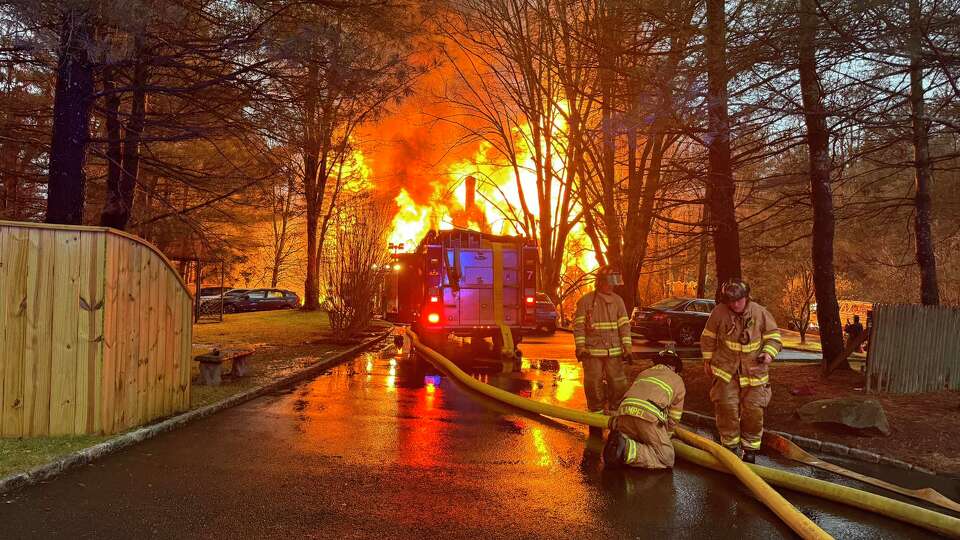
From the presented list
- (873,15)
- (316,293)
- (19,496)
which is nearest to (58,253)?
(19,496)

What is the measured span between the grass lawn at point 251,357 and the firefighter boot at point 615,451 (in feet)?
14.7

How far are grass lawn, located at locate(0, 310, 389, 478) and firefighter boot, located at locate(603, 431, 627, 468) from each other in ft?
14.7

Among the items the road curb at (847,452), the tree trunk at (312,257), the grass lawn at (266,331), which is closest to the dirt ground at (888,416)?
the road curb at (847,452)

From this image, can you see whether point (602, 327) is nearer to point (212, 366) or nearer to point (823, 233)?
point (823, 233)

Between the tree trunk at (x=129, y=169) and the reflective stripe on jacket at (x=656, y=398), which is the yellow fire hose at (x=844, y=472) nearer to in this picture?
the reflective stripe on jacket at (x=656, y=398)

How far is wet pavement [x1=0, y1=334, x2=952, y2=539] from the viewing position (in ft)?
13.1

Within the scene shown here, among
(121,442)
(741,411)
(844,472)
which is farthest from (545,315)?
(121,442)

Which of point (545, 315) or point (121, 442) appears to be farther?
point (545, 315)

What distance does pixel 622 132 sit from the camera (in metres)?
8.75

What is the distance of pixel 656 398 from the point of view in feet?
17.7

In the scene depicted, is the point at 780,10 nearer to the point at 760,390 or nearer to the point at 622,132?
the point at 622,132

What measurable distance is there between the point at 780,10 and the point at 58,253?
7.41m

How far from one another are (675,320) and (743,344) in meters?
12.8

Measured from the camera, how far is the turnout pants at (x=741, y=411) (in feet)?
19.1
